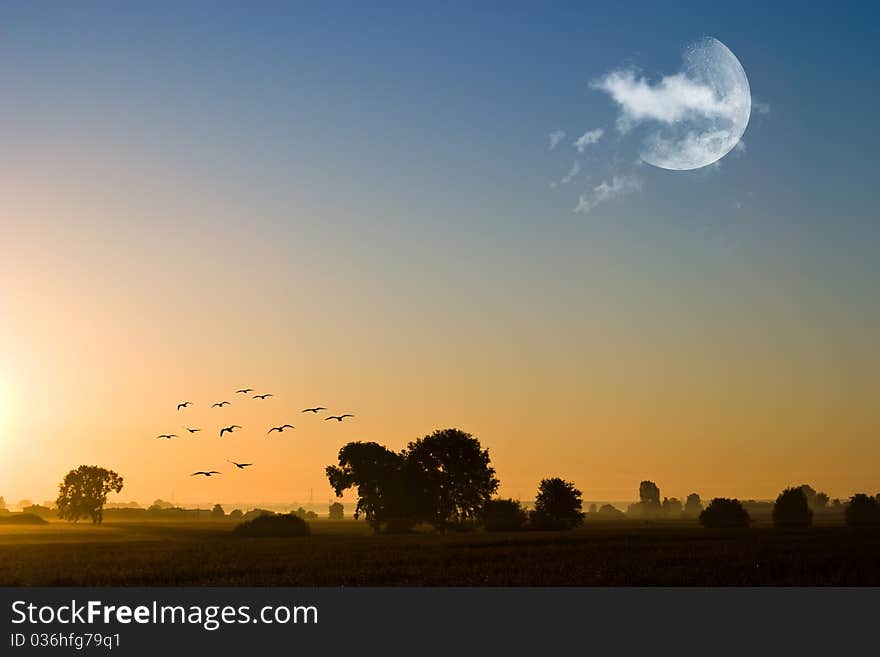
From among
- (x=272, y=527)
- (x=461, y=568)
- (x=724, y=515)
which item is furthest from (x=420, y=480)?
(x=461, y=568)

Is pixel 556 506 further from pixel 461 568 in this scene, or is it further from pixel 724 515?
pixel 461 568

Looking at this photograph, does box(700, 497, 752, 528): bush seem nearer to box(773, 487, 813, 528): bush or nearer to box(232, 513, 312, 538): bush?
box(773, 487, 813, 528): bush

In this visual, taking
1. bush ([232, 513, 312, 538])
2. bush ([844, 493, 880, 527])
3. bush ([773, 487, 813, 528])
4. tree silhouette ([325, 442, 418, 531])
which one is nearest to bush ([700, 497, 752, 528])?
bush ([773, 487, 813, 528])

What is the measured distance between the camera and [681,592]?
1382 inches

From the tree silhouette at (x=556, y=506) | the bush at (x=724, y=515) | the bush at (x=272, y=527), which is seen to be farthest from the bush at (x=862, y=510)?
the bush at (x=272, y=527)

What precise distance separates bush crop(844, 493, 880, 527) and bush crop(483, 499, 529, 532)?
221 feet

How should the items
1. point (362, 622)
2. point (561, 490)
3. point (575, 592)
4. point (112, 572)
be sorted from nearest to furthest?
point (362, 622) → point (575, 592) → point (112, 572) → point (561, 490)

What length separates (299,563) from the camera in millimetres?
54125

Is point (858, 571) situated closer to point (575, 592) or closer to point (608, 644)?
point (575, 592)

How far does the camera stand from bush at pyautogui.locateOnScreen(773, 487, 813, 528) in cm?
15754

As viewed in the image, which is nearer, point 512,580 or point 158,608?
point 158,608

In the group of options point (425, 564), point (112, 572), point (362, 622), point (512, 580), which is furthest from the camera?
point (425, 564)

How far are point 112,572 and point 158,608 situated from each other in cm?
2097

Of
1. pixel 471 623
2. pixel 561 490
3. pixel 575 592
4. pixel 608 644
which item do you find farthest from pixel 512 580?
pixel 561 490
